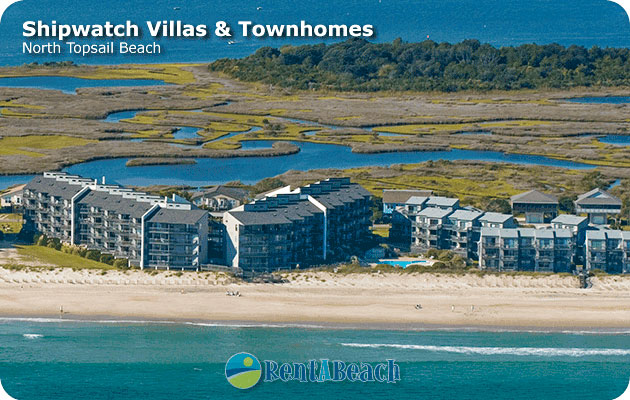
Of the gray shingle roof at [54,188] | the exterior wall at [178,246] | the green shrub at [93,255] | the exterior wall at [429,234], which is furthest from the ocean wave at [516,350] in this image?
the gray shingle roof at [54,188]

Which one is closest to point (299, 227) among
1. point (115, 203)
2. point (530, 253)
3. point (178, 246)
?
point (178, 246)

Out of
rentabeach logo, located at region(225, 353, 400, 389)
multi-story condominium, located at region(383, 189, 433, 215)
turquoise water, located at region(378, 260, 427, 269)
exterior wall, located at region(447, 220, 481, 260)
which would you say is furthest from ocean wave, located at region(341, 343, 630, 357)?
multi-story condominium, located at region(383, 189, 433, 215)

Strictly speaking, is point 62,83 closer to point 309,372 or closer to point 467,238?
point 467,238

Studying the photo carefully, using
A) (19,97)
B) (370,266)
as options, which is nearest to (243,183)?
(370,266)

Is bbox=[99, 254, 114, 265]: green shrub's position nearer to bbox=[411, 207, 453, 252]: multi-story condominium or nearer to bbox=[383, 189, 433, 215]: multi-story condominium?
bbox=[411, 207, 453, 252]: multi-story condominium

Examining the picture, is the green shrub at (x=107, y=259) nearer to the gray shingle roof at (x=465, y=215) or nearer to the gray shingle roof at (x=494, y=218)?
the gray shingle roof at (x=465, y=215)
